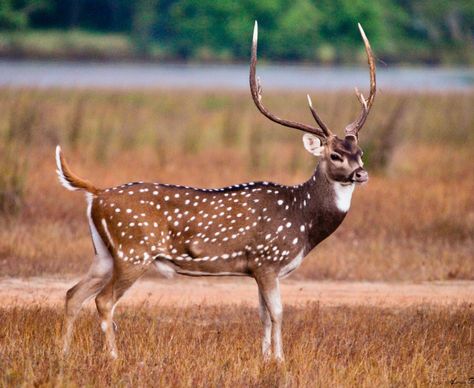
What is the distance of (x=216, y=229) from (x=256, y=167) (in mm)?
10094

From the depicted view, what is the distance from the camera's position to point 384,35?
45062 mm

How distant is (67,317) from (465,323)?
3.43 m

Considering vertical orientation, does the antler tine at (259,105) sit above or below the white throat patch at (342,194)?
above

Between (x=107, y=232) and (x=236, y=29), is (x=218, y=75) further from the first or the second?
(x=107, y=232)

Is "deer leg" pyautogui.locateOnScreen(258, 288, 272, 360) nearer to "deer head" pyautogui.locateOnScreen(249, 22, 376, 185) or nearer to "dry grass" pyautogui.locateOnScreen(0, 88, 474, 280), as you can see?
"deer head" pyautogui.locateOnScreen(249, 22, 376, 185)

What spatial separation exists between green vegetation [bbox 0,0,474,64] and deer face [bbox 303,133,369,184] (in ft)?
110

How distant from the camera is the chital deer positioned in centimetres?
909

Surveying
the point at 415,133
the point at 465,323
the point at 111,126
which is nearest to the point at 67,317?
the point at 465,323

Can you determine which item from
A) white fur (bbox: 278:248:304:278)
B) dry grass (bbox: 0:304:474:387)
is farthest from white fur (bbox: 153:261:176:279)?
white fur (bbox: 278:248:304:278)

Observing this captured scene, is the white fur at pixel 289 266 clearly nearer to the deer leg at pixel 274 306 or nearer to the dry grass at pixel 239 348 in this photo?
the deer leg at pixel 274 306

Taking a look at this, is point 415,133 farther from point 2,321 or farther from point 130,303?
point 2,321

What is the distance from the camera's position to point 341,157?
919cm

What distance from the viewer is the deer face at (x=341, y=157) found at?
9138 mm

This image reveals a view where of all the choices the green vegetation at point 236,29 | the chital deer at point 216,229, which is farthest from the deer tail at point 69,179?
the green vegetation at point 236,29
